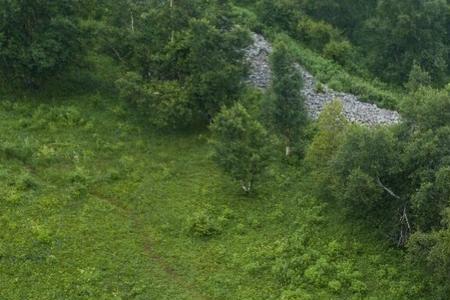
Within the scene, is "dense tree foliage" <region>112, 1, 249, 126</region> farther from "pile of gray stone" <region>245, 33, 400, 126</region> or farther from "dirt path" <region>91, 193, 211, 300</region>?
"dirt path" <region>91, 193, 211, 300</region>

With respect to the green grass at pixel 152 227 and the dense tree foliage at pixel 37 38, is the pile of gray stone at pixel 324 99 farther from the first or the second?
the dense tree foliage at pixel 37 38

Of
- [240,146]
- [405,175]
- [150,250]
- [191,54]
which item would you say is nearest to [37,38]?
[191,54]

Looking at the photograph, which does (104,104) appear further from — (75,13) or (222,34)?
(222,34)

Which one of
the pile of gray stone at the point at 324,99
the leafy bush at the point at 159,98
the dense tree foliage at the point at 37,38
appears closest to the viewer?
the leafy bush at the point at 159,98

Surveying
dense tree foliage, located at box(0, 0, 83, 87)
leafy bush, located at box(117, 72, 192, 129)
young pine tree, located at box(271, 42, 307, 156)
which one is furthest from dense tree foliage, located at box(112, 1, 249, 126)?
dense tree foliage, located at box(0, 0, 83, 87)

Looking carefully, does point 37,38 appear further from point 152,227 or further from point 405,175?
point 405,175

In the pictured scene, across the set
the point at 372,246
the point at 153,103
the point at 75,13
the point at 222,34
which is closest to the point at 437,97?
the point at 372,246

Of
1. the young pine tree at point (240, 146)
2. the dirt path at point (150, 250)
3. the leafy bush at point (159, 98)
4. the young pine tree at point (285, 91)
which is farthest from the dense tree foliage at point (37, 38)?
the young pine tree at point (285, 91)
